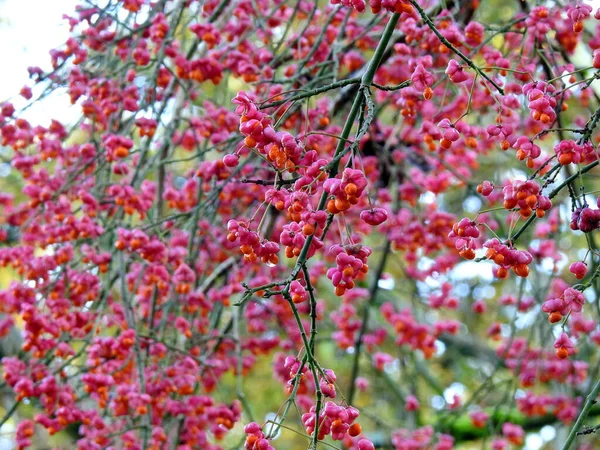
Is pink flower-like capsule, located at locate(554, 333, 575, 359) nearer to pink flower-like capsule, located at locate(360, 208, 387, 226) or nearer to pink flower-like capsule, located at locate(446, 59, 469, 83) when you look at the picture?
pink flower-like capsule, located at locate(360, 208, 387, 226)

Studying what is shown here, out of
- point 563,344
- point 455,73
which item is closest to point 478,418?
point 563,344

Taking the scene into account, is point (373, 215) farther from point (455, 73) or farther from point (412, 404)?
point (412, 404)

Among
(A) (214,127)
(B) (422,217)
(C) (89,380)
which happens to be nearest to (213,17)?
(A) (214,127)

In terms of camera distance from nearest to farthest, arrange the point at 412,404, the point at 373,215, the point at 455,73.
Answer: the point at 373,215 → the point at 455,73 → the point at 412,404

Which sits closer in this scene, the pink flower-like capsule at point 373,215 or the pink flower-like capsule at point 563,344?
the pink flower-like capsule at point 373,215

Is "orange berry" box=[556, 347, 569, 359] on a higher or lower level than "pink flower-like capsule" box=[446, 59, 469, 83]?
lower

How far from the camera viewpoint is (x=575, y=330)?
356 centimetres

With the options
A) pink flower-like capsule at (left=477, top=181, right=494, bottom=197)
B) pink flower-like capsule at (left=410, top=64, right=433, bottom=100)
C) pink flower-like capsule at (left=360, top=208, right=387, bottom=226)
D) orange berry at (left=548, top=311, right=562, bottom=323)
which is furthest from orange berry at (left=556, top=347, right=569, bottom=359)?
pink flower-like capsule at (left=410, top=64, right=433, bottom=100)

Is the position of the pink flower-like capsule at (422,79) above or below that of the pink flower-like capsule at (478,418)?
below

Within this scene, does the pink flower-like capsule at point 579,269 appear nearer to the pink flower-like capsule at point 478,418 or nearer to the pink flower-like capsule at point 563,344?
the pink flower-like capsule at point 563,344

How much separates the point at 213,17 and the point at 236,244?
1.13 m

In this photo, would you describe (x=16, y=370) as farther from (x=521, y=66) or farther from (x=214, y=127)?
(x=521, y=66)

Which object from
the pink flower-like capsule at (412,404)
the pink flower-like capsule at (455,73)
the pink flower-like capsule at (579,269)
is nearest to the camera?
the pink flower-like capsule at (579,269)

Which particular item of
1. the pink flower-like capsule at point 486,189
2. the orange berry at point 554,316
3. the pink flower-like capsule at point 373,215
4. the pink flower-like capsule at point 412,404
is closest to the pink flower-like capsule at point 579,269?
the orange berry at point 554,316
